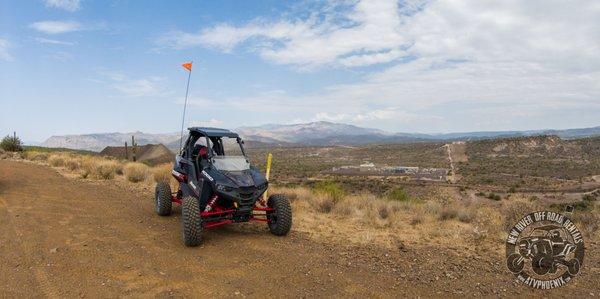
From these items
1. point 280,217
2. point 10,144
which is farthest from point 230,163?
point 10,144

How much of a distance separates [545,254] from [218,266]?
5.27m

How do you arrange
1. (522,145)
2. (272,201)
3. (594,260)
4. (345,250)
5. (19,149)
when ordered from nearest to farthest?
1. (594,260)
2. (345,250)
3. (272,201)
4. (19,149)
5. (522,145)

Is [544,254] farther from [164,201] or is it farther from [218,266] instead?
[164,201]

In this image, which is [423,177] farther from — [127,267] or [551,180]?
[127,267]

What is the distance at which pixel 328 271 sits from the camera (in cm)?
632

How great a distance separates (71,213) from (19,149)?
2969 centimetres

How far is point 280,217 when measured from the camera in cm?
823

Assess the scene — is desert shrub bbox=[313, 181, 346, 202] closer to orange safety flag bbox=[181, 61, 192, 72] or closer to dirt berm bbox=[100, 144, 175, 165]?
orange safety flag bbox=[181, 61, 192, 72]

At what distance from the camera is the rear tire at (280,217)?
823 centimetres

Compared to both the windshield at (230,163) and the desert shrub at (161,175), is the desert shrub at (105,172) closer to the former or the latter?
the desert shrub at (161,175)

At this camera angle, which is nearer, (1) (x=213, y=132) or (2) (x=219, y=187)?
(2) (x=219, y=187)

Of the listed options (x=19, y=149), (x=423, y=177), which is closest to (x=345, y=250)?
(x=19, y=149)

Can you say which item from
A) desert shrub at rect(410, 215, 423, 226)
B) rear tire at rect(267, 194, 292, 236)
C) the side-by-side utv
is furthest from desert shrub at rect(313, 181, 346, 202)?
the side-by-side utv

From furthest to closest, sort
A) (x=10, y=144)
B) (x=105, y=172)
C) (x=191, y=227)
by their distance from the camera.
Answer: (x=10, y=144) < (x=105, y=172) < (x=191, y=227)
